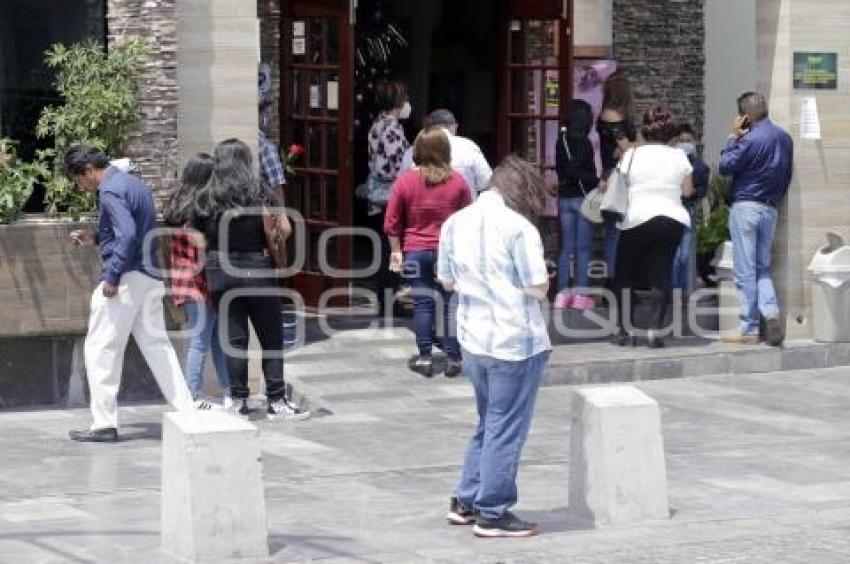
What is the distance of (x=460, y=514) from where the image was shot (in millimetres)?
10641

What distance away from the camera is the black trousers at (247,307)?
13.3 metres

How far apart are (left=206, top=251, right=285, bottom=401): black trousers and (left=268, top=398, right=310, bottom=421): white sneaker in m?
0.22

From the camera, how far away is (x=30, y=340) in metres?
13.8

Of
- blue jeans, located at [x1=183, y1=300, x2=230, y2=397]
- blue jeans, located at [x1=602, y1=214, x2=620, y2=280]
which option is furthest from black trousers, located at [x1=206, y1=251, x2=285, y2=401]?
blue jeans, located at [x1=602, y1=214, x2=620, y2=280]

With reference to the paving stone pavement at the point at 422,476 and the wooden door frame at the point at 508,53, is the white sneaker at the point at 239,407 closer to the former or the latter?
the paving stone pavement at the point at 422,476

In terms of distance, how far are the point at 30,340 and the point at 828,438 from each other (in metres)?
5.15

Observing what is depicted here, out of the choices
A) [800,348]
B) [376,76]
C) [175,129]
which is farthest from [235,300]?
[376,76]

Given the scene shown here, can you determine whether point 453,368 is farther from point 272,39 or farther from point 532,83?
point 532,83

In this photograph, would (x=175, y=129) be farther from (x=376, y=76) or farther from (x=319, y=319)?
(x=376, y=76)

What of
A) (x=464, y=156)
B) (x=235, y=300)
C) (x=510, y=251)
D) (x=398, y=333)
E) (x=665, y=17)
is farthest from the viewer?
(x=665, y=17)

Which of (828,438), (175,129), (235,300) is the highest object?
(175,129)

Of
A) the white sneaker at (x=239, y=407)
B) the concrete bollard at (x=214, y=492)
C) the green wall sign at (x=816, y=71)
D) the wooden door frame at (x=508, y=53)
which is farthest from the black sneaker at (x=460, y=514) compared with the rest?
the wooden door frame at (x=508, y=53)

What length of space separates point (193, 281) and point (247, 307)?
1.50ft

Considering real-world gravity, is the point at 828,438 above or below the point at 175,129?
below
